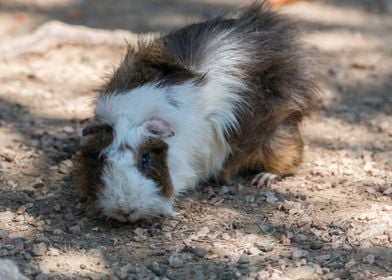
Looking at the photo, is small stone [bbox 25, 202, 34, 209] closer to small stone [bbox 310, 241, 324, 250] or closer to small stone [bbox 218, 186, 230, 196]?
small stone [bbox 218, 186, 230, 196]

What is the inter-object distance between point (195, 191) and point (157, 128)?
0.57 metres

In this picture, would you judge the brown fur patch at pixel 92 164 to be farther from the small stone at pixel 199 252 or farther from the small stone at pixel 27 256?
the small stone at pixel 199 252

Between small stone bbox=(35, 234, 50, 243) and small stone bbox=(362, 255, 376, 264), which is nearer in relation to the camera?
small stone bbox=(362, 255, 376, 264)

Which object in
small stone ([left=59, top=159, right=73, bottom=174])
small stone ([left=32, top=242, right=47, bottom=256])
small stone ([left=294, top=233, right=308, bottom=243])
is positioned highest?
small stone ([left=294, top=233, right=308, bottom=243])

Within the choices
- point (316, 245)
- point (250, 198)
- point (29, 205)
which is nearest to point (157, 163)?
point (250, 198)

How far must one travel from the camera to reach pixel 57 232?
3.60 metres

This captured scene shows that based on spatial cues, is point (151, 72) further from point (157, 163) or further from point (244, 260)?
point (244, 260)

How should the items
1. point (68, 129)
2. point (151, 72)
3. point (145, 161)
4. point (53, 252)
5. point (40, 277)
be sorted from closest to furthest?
point (40, 277) → point (53, 252) → point (145, 161) → point (151, 72) → point (68, 129)

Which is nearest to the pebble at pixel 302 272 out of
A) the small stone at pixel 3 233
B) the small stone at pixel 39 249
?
the small stone at pixel 39 249

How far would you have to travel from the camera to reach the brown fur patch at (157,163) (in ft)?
11.9

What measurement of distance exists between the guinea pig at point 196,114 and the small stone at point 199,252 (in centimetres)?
29

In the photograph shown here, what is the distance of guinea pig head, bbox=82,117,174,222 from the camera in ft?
11.4

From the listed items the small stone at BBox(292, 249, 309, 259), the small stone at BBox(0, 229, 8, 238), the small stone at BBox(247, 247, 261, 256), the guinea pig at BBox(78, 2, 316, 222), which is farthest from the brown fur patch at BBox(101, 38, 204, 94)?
the small stone at BBox(292, 249, 309, 259)

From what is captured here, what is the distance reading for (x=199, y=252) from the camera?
11.2 ft
